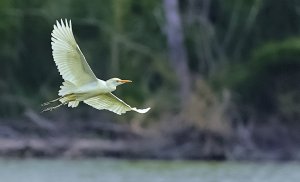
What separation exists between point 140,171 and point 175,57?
23.8 feet

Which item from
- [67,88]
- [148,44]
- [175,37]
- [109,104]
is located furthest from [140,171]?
[67,88]

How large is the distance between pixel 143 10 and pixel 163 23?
890 millimetres

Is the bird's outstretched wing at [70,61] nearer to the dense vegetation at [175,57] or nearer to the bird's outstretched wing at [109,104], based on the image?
the bird's outstretched wing at [109,104]

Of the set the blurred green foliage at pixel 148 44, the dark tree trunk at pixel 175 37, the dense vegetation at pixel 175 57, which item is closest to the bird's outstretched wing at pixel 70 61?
the dense vegetation at pixel 175 57

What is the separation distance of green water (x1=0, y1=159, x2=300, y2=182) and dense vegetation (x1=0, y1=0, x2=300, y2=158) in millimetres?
1938

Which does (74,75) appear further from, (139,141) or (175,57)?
(175,57)

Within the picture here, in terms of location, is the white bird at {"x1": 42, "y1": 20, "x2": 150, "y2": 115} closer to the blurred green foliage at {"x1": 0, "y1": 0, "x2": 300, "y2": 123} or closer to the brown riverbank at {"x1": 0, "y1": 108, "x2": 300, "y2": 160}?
the brown riverbank at {"x1": 0, "y1": 108, "x2": 300, "y2": 160}

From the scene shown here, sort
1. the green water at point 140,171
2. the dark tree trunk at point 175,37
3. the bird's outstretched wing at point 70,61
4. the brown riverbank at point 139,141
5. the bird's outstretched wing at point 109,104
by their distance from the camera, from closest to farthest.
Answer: the bird's outstretched wing at point 70,61 < the bird's outstretched wing at point 109,104 < the green water at point 140,171 < the brown riverbank at point 139,141 < the dark tree trunk at point 175,37

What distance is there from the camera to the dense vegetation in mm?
27703

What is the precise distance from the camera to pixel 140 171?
23.0 meters

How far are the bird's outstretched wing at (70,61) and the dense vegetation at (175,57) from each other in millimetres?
14630

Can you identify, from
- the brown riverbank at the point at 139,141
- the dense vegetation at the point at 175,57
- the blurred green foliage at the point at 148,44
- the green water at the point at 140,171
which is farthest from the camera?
the blurred green foliage at the point at 148,44

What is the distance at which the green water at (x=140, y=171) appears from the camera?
2161 centimetres

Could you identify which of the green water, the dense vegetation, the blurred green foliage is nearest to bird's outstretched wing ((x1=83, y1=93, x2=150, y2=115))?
the green water
